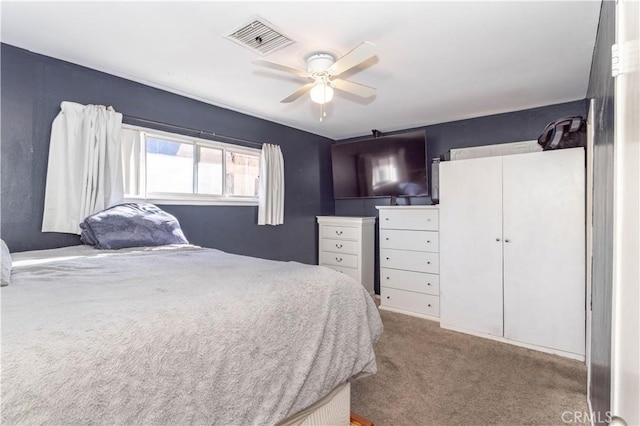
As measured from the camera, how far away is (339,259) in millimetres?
4148

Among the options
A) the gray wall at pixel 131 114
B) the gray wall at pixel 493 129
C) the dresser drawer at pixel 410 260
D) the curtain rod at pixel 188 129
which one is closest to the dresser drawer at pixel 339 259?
the gray wall at pixel 131 114

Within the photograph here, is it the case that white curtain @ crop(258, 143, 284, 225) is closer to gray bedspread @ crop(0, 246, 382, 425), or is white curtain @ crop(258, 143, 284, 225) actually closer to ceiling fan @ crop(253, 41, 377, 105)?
ceiling fan @ crop(253, 41, 377, 105)

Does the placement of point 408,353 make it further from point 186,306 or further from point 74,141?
point 74,141

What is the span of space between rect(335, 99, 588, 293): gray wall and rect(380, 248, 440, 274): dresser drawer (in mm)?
712

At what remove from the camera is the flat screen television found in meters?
3.68

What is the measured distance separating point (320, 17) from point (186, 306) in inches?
63.9

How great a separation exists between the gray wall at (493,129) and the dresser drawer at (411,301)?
595 mm

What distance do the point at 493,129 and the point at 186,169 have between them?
3290 millimetres

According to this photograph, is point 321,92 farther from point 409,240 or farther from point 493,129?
point 493,129

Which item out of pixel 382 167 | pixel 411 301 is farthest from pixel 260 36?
pixel 411 301

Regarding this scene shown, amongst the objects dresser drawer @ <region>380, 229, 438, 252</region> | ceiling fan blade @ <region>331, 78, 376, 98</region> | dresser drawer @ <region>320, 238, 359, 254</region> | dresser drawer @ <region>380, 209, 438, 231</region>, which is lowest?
dresser drawer @ <region>320, 238, 359, 254</region>

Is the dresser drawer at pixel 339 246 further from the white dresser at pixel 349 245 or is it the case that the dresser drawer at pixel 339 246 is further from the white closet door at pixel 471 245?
the white closet door at pixel 471 245

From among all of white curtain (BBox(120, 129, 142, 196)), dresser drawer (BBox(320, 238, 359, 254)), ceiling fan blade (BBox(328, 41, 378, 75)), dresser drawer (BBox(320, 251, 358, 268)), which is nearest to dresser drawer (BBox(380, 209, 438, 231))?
dresser drawer (BBox(320, 238, 359, 254))

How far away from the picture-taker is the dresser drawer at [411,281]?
3354mm
